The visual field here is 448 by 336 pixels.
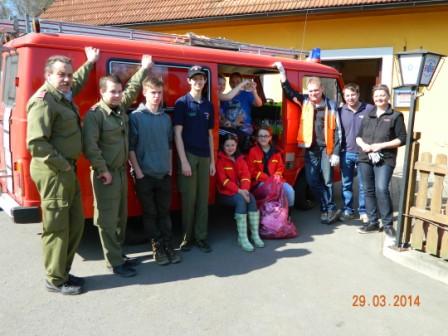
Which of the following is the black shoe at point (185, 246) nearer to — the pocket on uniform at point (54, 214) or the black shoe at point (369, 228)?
the pocket on uniform at point (54, 214)

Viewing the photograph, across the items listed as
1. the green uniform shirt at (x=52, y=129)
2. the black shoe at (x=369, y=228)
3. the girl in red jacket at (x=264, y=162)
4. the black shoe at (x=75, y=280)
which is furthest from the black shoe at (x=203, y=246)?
the black shoe at (x=369, y=228)

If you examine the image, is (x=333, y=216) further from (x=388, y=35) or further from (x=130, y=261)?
(x=388, y=35)

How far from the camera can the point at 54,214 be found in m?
3.39

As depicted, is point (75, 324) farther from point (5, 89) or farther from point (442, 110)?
point (442, 110)

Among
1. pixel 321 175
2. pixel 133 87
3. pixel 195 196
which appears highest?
pixel 133 87

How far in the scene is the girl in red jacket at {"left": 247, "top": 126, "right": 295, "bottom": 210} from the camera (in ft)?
17.2

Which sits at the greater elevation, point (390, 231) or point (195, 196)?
point (195, 196)

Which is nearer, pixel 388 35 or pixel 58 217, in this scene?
pixel 58 217

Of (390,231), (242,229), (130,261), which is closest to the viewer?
(130,261)

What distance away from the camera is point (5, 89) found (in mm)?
4539

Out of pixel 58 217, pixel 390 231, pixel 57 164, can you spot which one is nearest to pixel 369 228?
pixel 390 231

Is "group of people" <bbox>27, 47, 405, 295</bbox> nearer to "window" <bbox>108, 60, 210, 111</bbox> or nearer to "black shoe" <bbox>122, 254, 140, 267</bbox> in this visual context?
"black shoe" <bbox>122, 254, 140, 267</bbox>

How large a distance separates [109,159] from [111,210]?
1.50 feet

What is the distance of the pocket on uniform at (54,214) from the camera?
336 centimetres
